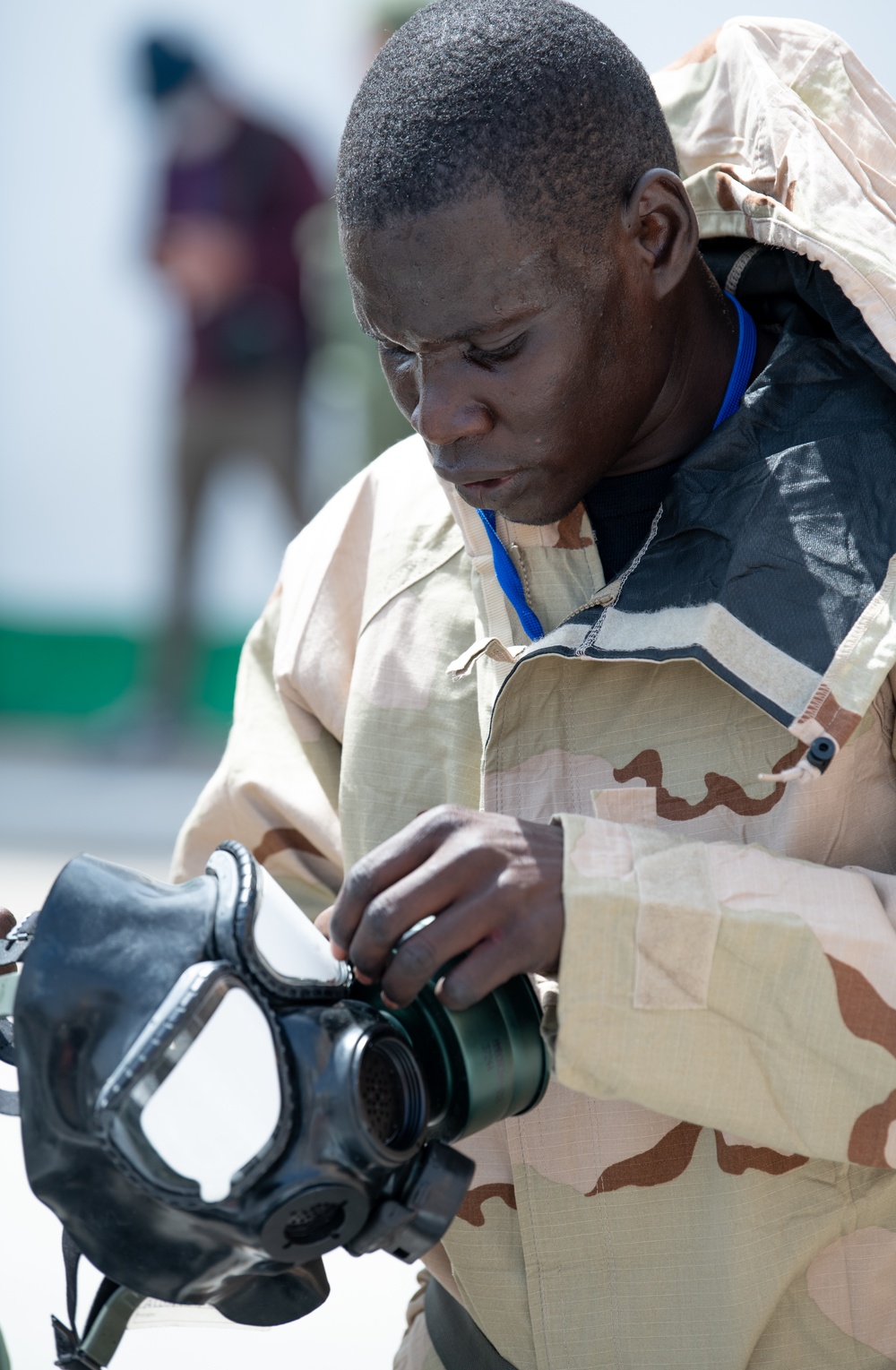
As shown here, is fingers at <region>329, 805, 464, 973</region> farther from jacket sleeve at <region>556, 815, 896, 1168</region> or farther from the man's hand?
jacket sleeve at <region>556, 815, 896, 1168</region>

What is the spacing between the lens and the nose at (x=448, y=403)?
4.57ft

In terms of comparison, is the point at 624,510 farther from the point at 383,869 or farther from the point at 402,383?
the point at 383,869

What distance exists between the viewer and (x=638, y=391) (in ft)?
4.84

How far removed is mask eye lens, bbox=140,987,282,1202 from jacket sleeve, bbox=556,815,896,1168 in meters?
0.24

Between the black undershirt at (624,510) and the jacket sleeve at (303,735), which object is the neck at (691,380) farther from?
the jacket sleeve at (303,735)

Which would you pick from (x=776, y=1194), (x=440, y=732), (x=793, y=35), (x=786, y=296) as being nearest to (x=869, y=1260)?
(x=776, y=1194)

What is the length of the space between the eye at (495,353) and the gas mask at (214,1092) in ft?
1.61

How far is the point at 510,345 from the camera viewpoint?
138cm

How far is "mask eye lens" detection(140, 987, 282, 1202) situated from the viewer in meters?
1.09

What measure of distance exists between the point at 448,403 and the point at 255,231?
4534 mm

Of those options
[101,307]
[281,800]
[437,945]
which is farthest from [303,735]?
[101,307]

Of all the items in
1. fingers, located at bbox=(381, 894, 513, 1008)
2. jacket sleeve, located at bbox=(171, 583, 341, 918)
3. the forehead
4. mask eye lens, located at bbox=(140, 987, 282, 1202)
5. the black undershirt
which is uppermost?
the forehead

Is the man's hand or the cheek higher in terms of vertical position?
the cheek

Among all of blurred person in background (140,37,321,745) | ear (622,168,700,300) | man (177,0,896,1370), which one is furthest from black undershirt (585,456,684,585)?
blurred person in background (140,37,321,745)
